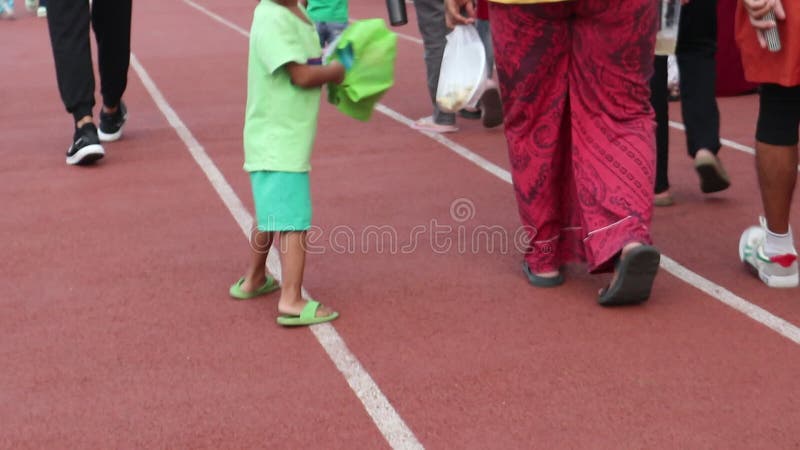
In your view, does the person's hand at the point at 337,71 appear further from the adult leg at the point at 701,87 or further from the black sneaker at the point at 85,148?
the black sneaker at the point at 85,148

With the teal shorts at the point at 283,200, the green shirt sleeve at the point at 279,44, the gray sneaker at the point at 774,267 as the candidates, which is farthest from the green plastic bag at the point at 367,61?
the gray sneaker at the point at 774,267

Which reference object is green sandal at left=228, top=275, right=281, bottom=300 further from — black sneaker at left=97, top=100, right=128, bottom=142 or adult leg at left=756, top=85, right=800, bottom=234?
black sneaker at left=97, top=100, right=128, bottom=142

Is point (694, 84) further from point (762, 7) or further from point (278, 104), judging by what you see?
point (278, 104)

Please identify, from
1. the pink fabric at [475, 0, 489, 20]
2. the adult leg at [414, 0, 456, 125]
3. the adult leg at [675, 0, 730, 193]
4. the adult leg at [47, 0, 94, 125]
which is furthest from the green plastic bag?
the adult leg at [414, 0, 456, 125]

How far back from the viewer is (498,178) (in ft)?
24.0

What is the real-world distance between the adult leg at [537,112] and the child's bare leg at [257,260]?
109 cm

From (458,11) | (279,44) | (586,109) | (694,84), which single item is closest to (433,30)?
(694,84)

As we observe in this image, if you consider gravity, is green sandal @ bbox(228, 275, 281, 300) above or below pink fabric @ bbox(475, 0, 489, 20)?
below

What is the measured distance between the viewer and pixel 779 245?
5.14 metres

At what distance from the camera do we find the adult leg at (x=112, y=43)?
8641 millimetres

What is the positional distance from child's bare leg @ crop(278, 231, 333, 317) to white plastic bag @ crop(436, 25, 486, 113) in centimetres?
171

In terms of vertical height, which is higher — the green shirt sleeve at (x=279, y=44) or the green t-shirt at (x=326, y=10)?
the green shirt sleeve at (x=279, y=44)

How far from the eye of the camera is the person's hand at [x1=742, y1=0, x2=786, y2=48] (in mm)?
4723

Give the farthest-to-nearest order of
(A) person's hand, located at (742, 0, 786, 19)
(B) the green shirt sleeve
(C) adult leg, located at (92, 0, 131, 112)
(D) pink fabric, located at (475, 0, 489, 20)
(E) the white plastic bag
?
(C) adult leg, located at (92, 0, 131, 112)
(D) pink fabric, located at (475, 0, 489, 20)
(E) the white plastic bag
(A) person's hand, located at (742, 0, 786, 19)
(B) the green shirt sleeve
